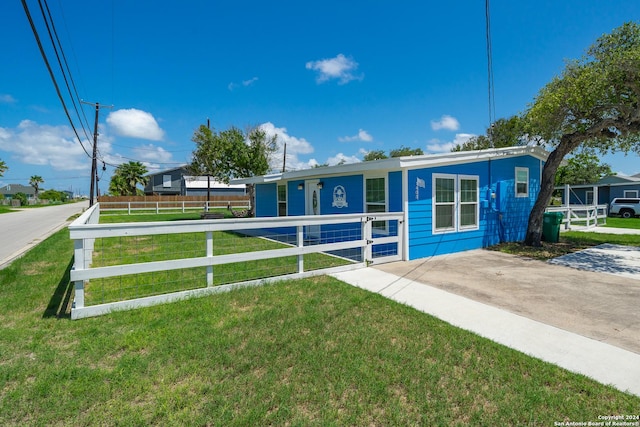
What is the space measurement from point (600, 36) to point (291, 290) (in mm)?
10671

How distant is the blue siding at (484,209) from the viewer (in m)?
7.64

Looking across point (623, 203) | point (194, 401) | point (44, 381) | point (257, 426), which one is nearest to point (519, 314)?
point (257, 426)

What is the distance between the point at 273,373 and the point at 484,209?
8.39m

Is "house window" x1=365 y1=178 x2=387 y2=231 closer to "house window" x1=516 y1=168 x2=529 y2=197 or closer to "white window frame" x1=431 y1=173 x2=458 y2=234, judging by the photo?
"white window frame" x1=431 y1=173 x2=458 y2=234

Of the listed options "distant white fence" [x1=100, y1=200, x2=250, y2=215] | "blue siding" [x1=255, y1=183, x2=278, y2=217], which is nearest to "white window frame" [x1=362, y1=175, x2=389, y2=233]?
"blue siding" [x1=255, y1=183, x2=278, y2=217]

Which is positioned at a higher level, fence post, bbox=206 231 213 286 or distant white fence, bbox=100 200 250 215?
distant white fence, bbox=100 200 250 215

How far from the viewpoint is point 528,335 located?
11.7ft

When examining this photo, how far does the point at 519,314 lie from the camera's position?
420 centimetres

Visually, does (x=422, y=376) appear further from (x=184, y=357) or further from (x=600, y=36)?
(x=600, y=36)

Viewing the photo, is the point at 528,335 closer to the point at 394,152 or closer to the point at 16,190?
the point at 394,152

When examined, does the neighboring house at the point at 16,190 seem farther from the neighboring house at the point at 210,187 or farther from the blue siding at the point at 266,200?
the blue siding at the point at 266,200

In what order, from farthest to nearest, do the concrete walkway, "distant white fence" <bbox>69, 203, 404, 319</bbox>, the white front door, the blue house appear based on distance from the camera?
the white front door, the blue house, "distant white fence" <bbox>69, 203, 404, 319</bbox>, the concrete walkway

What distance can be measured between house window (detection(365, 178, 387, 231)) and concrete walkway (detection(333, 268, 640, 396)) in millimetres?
2983

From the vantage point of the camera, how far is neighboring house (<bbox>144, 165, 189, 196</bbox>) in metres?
49.0
